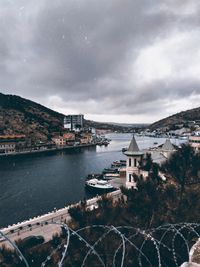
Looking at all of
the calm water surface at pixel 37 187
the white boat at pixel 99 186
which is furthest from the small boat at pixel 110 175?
the white boat at pixel 99 186

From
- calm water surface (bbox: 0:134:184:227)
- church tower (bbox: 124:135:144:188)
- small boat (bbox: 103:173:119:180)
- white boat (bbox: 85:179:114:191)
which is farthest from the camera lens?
small boat (bbox: 103:173:119:180)

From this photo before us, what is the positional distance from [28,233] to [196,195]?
23.0m

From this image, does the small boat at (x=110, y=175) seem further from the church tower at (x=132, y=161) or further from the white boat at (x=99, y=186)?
the church tower at (x=132, y=161)

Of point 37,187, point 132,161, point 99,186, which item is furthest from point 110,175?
point 132,161

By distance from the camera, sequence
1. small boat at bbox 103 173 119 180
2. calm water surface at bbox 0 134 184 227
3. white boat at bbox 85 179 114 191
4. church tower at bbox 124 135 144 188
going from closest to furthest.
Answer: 1. church tower at bbox 124 135 144 188
2. calm water surface at bbox 0 134 184 227
3. white boat at bbox 85 179 114 191
4. small boat at bbox 103 173 119 180

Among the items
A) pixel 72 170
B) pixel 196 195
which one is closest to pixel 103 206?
pixel 196 195

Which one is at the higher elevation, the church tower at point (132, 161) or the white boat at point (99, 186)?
the church tower at point (132, 161)

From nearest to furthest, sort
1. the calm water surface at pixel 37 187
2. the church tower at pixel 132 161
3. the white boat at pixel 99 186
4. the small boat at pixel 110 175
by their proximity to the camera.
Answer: the church tower at pixel 132 161
the calm water surface at pixel 37 187
the white boat at pixel 99 186
the small boat at pixel 110 175

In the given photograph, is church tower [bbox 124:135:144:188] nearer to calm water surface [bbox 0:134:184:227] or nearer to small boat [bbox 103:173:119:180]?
calm water surface [bbox 0:134:184:227]

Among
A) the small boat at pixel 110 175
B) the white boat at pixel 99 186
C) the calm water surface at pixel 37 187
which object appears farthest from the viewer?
the small boat at pixel 110 175

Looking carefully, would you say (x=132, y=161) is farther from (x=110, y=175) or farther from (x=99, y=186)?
(x=110, y=175)

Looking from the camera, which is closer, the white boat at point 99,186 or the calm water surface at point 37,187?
the calm water surface at point 37,187

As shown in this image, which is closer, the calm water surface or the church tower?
the church tower

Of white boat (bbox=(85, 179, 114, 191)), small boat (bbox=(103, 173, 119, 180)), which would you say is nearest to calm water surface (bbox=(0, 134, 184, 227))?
white boat (bbox=(85, 179, 114, 191))
